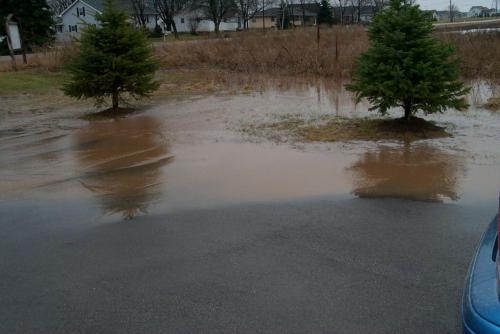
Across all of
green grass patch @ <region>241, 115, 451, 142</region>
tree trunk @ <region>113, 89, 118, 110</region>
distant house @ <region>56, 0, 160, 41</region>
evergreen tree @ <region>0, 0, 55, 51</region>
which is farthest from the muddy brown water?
distant house @ <region>56, 0, 160, 41</region>

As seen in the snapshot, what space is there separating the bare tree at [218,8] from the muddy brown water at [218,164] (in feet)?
207

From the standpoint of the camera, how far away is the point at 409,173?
7559 mm

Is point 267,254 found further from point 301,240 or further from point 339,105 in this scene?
point 339,105

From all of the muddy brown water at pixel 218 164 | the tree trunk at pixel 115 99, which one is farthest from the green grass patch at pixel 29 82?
the muddy brown water at pixel 218 164

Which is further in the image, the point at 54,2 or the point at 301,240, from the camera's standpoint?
the point at 54,2

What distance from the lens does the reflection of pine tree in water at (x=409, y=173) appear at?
6.68 m

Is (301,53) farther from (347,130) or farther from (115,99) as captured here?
(347,130)

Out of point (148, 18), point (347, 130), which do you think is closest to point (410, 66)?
point (347, 130)

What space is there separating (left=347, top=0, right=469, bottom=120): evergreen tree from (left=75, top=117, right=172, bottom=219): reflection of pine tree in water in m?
4.41

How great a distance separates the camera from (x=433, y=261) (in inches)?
181

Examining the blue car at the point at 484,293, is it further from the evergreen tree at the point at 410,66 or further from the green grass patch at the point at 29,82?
the green grass patch at the point at 29,82

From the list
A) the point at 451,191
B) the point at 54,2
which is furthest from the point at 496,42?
the point at 54,2

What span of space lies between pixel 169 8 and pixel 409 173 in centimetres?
7628

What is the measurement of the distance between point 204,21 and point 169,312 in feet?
275
